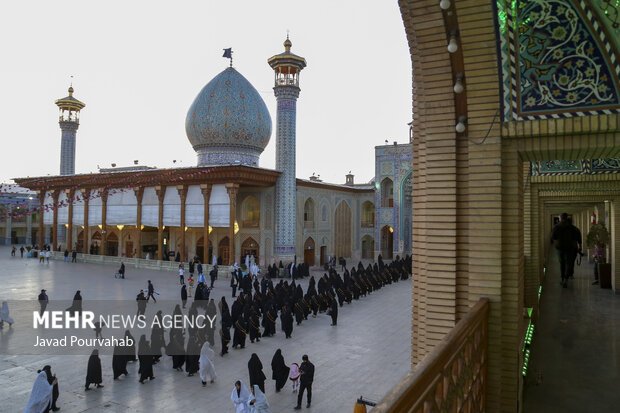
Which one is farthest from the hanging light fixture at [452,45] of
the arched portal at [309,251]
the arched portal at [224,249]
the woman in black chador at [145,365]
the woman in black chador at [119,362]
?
the arched portal at [309,251]

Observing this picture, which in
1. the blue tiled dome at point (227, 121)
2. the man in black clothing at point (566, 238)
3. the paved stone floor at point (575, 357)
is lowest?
the paved stone floor at point (575, 357)

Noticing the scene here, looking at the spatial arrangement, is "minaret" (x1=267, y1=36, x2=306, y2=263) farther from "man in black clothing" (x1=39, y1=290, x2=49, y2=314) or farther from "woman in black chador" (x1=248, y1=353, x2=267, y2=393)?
"woman in black chador" (x1=248, y1=353, x2=267, y2=393)

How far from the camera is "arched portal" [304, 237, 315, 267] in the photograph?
25.8m

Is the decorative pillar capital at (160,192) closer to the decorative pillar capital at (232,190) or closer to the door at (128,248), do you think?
the decorative pillar capital at (232,190)

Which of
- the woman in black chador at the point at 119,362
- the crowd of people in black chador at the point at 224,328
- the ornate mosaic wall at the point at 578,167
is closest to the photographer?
the crowd of people in black chador at the point at 224,328

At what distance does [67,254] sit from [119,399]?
77.4 ft

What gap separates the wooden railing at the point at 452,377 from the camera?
1933 millimetres

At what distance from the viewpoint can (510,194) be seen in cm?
392

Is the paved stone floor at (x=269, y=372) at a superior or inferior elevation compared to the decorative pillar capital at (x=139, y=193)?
inferior

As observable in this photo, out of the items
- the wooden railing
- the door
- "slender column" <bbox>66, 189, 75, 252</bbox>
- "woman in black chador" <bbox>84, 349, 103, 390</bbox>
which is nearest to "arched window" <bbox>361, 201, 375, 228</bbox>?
the door

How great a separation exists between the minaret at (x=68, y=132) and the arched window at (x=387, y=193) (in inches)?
902

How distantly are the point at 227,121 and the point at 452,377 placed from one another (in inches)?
958

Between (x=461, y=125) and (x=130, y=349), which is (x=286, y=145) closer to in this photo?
(x=130, y=349)

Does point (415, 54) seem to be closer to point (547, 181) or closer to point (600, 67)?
point (600, 67)
